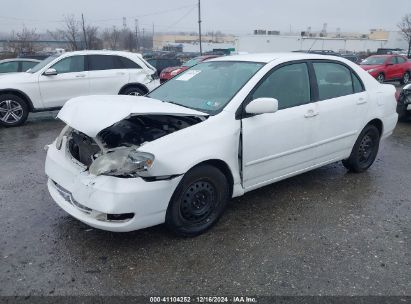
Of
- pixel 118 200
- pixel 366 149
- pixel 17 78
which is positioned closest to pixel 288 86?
pixel 366 149

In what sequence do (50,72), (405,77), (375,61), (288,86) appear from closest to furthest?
1. (288,86)
2. (50,72)
3. (375,61)
4. (405,77)

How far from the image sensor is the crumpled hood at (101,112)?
3006 mm

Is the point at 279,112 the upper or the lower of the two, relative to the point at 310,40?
lower

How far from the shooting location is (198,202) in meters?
3.37

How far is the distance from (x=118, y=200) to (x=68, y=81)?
6817 millimetres

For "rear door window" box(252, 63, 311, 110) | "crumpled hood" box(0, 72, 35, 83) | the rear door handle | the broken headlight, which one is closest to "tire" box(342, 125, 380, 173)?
the rear door handle

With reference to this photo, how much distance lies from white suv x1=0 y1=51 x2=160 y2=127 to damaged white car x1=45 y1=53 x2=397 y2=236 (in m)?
5.12

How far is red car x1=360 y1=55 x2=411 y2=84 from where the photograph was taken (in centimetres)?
1725

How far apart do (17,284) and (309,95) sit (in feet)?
11.1

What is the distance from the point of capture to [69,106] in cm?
355

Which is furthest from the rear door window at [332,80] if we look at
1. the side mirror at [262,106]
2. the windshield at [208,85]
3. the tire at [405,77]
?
the tire at [405,77]

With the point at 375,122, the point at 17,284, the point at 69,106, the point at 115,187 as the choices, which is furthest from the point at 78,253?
the point at 375,122

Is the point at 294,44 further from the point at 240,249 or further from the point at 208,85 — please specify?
the point at 240,249

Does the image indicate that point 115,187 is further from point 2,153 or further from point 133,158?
point 2,153
